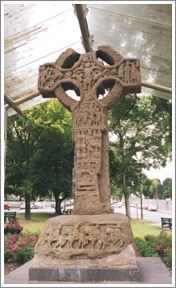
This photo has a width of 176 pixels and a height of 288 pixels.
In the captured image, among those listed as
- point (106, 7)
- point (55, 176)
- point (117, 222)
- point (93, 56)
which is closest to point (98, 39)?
point (106, 7)

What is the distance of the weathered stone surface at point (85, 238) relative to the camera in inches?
158

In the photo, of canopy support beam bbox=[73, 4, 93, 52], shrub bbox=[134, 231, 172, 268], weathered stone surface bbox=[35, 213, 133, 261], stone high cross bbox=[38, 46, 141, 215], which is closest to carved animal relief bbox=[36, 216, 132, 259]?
weathered stone surface bbox=[35, 213, 133, 261]

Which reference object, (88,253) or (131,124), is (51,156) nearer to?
(131,124)

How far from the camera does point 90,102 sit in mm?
5062

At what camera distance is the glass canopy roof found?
7.06m

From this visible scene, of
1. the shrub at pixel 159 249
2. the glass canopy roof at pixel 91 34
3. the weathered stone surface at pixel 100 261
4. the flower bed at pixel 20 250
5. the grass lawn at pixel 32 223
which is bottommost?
the grass lawn at pixel 32 223

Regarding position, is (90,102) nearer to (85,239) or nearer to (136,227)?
(85,239)

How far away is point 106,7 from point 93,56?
2.89m

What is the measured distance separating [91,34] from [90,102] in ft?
15.2

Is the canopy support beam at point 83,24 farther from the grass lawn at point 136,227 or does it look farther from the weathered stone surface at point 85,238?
the grass lawn at point 136,227

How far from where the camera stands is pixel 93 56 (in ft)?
17.0

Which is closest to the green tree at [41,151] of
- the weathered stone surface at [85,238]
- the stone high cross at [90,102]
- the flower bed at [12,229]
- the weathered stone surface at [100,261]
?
the flower bed at [12,229]

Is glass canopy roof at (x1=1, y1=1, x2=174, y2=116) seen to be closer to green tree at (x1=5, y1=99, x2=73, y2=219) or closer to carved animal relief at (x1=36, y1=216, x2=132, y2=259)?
carved animal relief at (x1=36, y1=216, x2=132, y2=259)

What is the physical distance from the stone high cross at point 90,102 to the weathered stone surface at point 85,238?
1.31 feet
